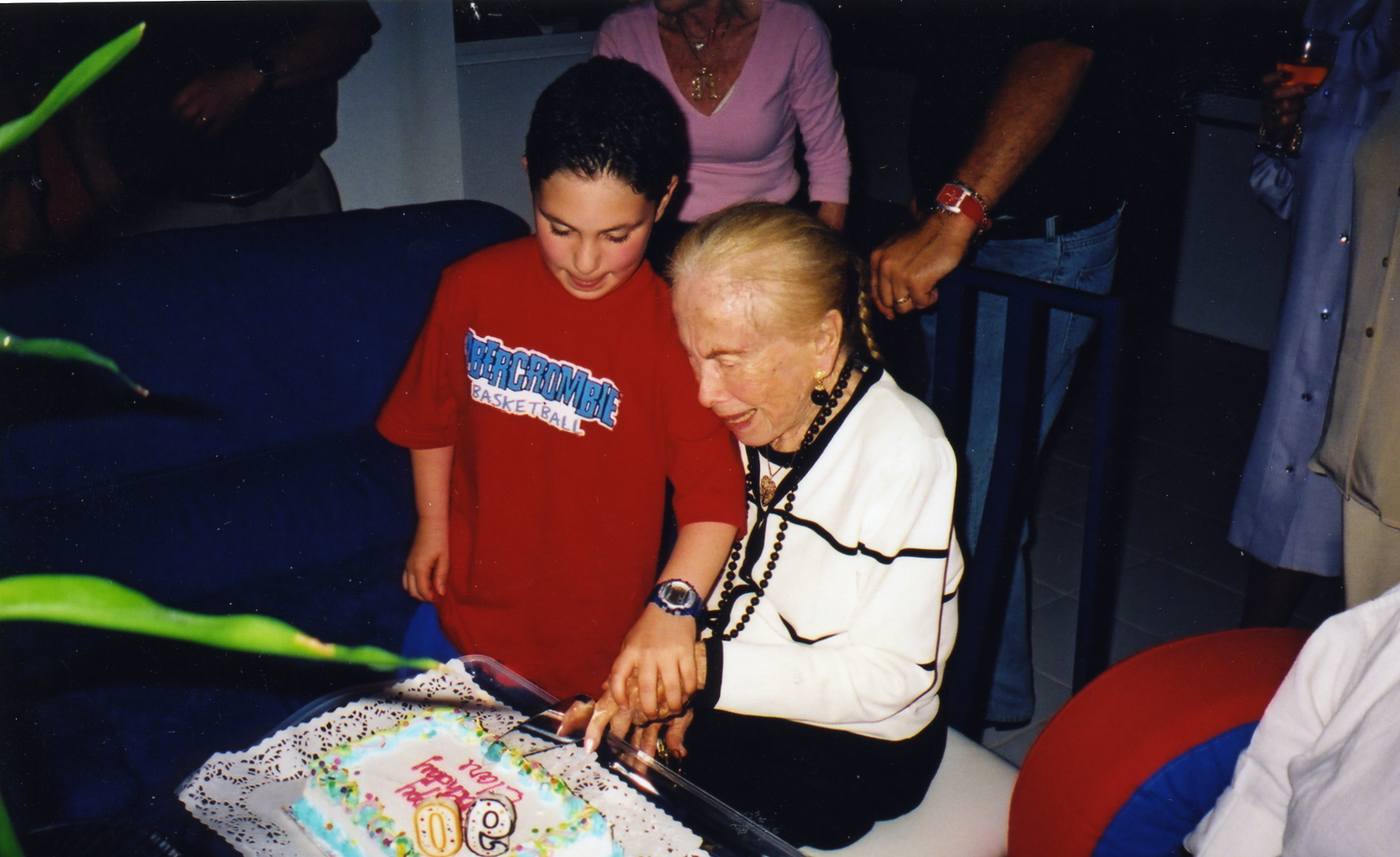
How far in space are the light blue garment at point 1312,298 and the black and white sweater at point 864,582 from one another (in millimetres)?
1165

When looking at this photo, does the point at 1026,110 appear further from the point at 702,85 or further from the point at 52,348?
the point at 52,348

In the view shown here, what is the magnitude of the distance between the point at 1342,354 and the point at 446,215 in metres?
1.71

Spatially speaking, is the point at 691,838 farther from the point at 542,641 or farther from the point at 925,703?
the point at 542,641

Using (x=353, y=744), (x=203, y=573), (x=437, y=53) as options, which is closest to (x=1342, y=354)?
(x=353, y=744)

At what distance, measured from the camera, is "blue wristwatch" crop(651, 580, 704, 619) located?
1253mm

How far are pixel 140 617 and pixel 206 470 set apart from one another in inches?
66.2

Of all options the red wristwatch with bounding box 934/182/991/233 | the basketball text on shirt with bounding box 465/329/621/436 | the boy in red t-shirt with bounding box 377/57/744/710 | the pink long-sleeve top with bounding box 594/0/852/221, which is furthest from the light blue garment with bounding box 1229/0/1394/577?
the basketball text on shirt with bounding box 465/329/621/436

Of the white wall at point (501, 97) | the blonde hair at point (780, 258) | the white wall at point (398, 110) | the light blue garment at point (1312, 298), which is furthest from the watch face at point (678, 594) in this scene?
the white wall at point (501, 97)

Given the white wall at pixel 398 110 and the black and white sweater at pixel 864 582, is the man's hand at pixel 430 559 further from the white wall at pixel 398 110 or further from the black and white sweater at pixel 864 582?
the white wall at pixel 398 110

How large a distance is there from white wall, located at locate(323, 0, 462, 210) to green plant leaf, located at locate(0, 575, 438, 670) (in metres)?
2.97

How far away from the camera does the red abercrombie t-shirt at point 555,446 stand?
1455 millimetres

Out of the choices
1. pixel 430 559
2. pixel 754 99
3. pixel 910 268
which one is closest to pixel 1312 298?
pixel 910 268

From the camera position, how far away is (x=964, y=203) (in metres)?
1.52

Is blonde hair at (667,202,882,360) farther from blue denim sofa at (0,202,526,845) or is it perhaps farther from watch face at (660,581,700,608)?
blue denim sofa at (0,202,526,845)
